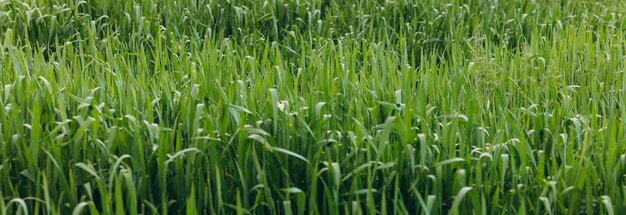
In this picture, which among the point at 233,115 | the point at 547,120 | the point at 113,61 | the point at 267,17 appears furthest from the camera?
the point at 267,17

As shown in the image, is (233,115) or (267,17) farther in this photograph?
(267,17)

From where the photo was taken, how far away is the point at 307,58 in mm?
4723

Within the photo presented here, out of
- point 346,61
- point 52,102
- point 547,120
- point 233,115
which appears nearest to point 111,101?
point 52,102

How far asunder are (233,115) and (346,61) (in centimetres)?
114

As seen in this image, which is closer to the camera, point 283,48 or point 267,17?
point 283,48

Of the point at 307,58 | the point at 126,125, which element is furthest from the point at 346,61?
the point at 126,125

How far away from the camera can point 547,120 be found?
336 centimetres

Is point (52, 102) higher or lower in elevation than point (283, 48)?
higher

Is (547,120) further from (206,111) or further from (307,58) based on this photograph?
(307,58)

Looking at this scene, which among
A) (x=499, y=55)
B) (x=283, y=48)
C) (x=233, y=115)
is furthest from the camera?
(x=283, y=48)

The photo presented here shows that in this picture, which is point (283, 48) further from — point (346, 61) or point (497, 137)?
point (497, 137)

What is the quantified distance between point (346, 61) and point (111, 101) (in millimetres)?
1137

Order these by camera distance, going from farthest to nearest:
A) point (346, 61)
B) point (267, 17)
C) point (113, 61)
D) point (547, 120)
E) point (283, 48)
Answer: point (267, 17)
point (283, 48)
point (346, 61)
point (113, 61)
point (547, 120)

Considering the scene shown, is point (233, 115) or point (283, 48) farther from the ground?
point (233, 115)
